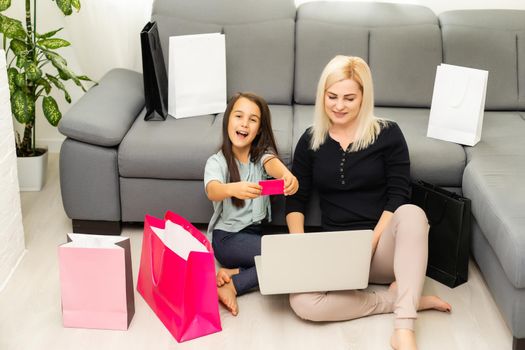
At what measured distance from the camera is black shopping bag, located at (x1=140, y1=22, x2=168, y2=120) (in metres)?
2.90

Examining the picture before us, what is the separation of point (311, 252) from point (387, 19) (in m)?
1.40

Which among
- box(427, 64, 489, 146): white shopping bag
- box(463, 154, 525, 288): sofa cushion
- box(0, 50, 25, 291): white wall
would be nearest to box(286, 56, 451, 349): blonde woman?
box(463, 154, 525, 288): sofa cushion

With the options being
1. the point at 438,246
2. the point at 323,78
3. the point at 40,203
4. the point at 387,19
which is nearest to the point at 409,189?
the point at 438,246

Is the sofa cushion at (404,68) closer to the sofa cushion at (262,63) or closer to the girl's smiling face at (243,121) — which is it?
the sofa cushion at (262,63)

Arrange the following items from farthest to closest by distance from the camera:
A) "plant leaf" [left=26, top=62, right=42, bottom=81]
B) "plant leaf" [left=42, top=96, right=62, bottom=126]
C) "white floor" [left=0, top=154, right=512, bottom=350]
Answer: "plant leaf" [left=42, top=96, right=62, bottom=126]
"plant leaf" [left=26, top=62, right=42, bottom=81]
"white floor" [left=0, top=154, right=512, bottom=350]

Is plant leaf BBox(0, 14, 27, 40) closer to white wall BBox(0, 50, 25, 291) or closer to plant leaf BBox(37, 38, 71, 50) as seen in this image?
plant leaf BBox(37, 38, 71, 50)

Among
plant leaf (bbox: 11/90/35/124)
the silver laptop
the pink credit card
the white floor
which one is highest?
plant leaf (bbox: 11/90/35/124)

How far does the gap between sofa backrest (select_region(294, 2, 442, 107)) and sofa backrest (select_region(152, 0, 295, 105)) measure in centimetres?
6

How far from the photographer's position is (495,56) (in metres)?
3.22

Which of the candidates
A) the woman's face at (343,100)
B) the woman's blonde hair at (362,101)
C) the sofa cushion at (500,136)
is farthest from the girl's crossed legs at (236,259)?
the sofa cushion at (500,136)

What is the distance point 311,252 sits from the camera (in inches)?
89.7

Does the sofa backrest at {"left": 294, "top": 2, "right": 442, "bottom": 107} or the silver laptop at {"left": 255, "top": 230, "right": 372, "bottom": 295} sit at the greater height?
the sofa backrest at {"left": 294, "top": 2, "right": 442, "bottom": 107}

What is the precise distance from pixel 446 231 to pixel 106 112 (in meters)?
1.31

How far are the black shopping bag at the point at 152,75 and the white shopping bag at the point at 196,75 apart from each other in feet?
0.17
